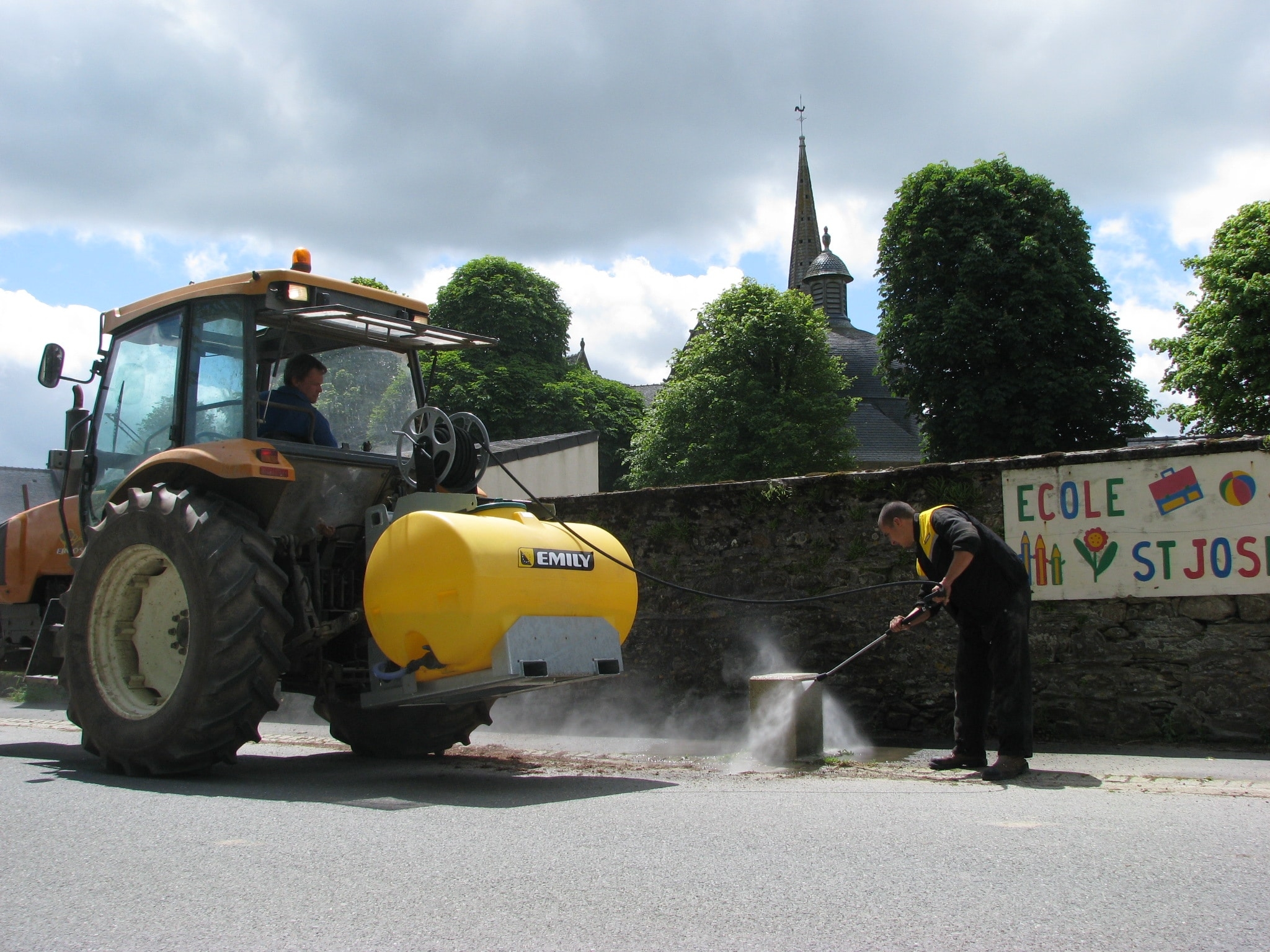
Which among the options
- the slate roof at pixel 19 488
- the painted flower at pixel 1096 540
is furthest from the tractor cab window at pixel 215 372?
the slate roof at pixel 19 488

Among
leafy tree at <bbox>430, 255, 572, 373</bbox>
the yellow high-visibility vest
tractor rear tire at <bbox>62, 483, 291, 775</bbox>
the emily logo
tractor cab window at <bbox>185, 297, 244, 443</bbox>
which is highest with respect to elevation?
leafy tree at <bbox>430, 255, 572, 373</bbox>

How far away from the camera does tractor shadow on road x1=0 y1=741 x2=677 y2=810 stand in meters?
5.48

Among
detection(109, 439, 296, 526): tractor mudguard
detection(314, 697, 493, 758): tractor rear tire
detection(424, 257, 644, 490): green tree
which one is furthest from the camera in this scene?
detection(424, 257, 644, 490): green tree

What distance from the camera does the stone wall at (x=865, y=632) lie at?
698 centimetres

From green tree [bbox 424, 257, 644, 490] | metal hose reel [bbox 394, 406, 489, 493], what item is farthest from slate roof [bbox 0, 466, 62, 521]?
metal hose reel [bbox 394, 406, 489, 493]

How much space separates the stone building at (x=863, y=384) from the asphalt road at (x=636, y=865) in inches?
1338

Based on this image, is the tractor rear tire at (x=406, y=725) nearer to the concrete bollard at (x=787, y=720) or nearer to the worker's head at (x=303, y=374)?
the concrete bollard at (x=787, y=720)


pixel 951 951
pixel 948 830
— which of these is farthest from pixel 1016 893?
pixel 948 830

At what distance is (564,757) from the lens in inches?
303

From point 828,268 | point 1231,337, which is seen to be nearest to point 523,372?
point 1231,337

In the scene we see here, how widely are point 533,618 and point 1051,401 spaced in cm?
3108

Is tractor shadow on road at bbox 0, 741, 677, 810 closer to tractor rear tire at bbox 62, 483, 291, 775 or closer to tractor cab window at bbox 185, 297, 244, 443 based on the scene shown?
tractor rear tire at bbox 62, 483, 291, 775

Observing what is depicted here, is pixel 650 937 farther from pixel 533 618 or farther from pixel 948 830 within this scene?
pixel 533 618

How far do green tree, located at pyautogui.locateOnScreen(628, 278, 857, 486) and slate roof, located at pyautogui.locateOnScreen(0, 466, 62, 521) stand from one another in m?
19.9
